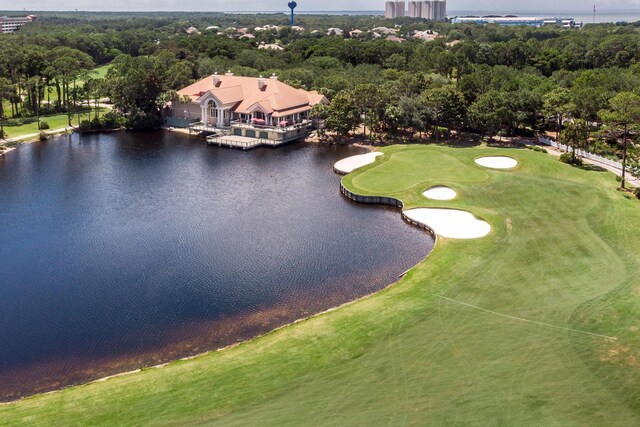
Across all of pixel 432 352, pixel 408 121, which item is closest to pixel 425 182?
pixel 408 121

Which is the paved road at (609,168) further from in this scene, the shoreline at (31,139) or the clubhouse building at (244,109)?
the shoreline at (31,139)

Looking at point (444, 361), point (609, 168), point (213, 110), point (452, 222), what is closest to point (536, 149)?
point (609, 168)

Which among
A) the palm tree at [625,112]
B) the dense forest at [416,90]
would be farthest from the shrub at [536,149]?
the palm tree at [625,112]

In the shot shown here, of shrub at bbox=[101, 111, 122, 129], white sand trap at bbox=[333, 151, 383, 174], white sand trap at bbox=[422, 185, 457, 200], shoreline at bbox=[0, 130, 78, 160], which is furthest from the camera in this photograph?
shrub at bbox=[101, 111, 122, 129]

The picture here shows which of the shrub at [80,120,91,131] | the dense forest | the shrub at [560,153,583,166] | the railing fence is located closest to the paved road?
the railing fence

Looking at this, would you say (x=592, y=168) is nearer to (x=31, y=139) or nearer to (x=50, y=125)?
(x=31, y=139)

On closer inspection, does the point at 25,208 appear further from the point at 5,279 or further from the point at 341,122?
the point at 341,122

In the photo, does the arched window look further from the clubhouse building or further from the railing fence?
the railing fence
